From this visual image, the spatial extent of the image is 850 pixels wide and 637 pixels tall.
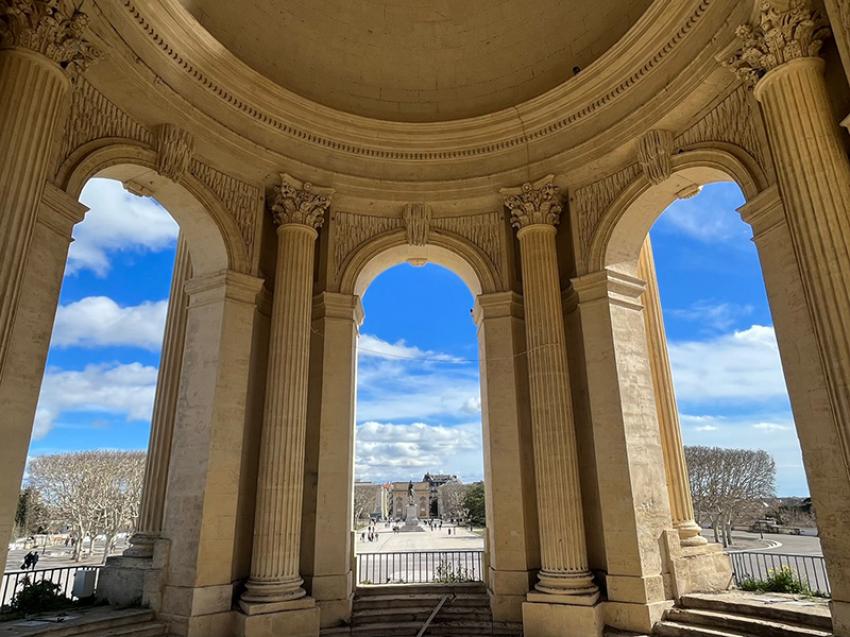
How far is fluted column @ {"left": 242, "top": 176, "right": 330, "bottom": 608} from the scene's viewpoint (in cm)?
994

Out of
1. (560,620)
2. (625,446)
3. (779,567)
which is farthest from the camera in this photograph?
(779,567)

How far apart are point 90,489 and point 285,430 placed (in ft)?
109

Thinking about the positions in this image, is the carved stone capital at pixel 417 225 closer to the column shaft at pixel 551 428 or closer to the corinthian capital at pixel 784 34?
the column shaft at pixel 551 428

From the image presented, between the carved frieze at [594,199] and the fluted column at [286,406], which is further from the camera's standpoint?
the carved frieze at [594,199]

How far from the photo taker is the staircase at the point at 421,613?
10.4 meters

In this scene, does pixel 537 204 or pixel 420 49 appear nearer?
pixel 537 204

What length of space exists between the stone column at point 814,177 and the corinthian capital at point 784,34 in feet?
0.04

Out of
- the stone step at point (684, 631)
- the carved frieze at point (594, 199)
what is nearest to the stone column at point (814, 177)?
the stone step at point (684, 631)

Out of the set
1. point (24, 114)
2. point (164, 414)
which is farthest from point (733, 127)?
point (164, 414)

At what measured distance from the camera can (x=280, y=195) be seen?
1227cm

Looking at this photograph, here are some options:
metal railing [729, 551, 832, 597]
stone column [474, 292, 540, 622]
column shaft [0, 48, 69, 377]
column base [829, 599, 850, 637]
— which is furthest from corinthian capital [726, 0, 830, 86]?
column shaft [0, 48, 69, 377]

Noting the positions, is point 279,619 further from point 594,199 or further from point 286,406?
point 594,199

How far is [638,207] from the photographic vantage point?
37.9 feet

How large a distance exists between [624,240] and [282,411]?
8.16m
